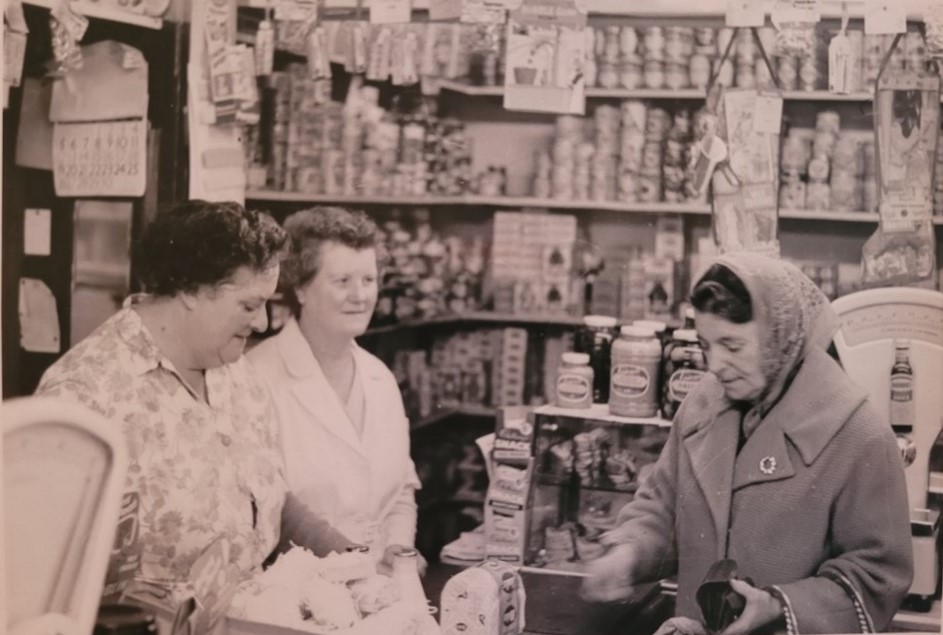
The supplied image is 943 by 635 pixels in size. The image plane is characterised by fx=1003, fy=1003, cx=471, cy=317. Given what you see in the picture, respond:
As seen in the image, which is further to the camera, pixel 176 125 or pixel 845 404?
pixel 176 125

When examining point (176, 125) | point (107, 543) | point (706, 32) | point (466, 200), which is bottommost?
point (107, 543)

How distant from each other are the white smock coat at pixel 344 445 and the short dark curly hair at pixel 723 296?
0.66m

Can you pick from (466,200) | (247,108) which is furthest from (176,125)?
(466,200)

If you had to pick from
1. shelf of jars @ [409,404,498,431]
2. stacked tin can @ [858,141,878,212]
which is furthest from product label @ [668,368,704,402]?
stacked tin can @ [858,141,878,212]

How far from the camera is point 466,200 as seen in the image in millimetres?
2119

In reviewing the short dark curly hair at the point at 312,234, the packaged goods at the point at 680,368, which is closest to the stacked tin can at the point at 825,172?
the packaged goods at the point at 680,368

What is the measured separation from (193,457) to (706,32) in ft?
4.42

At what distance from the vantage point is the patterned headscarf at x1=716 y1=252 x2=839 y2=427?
6.53 feet

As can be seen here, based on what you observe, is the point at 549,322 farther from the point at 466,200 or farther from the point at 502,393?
the point at 466,200

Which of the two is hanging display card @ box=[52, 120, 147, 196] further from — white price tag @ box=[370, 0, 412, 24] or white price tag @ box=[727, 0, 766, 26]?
white price tag @ box=[727, 0, 766, 26]

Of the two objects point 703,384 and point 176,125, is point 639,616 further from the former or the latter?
point 176,125

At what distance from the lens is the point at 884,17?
6.68ft

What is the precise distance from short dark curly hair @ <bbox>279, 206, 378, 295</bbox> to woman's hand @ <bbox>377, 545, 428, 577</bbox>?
0.59 meters

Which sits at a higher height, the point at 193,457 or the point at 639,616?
the point at 193,457
